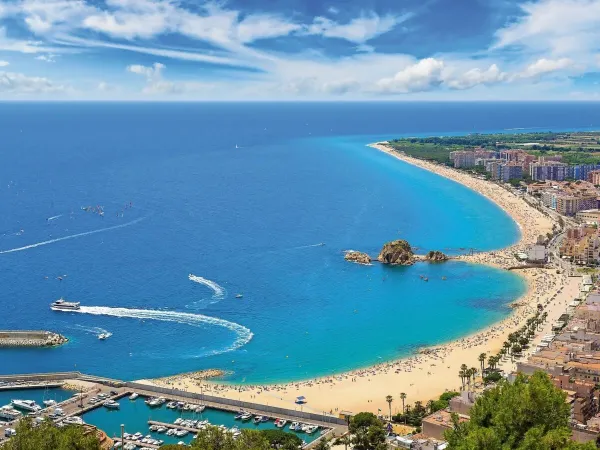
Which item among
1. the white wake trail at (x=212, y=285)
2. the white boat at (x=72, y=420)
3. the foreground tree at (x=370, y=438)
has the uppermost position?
the white wake trail at (x=212, y=285)

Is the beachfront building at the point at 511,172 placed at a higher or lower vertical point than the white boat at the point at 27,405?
higher

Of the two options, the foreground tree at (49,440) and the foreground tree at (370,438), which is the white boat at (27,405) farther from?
the foreground tree at (370,438)

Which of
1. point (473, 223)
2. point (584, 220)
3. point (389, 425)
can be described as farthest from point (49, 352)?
point (584, 220)

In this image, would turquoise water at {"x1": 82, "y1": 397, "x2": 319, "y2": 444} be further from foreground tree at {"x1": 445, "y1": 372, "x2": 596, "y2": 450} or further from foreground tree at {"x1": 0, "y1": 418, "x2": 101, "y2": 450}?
foreground tree at {"x1": 0, "y1": 418, "x2": 101, "y2": 450}

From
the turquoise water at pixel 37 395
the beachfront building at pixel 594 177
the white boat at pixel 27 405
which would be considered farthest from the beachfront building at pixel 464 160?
the white boat at pixel 27 405

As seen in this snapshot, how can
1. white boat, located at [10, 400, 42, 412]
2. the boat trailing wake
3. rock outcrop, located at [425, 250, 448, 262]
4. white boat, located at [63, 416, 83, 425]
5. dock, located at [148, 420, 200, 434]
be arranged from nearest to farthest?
white boat, located at [63, 416, 83, 425] < dock, located at [148, 420, 200, 434] < white boat, located at [10, 400, 42, 412] < the boat trailing wake < rock outcrop, located at [425, 250, 448, 262]

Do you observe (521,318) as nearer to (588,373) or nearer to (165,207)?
(588,373)

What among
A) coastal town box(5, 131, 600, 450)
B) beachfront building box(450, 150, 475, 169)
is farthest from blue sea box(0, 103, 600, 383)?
beachfront building box(450, 150, 475, 169)
